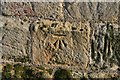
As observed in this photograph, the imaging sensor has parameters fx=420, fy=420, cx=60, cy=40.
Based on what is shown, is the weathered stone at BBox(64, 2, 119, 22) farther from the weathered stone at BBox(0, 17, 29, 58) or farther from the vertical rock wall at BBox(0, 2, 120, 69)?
the weathered stone at BBox(0, 17, 29, 58)

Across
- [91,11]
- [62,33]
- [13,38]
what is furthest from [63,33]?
[13,38]

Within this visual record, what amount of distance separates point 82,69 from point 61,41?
346 mm

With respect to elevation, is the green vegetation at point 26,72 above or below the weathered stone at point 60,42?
below

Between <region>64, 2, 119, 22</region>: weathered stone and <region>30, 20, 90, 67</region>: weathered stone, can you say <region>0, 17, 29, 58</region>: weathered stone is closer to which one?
<region>30, 20, 90, 67</region>: weathered stone

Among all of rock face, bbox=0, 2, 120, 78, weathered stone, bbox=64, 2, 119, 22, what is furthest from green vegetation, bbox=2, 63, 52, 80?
weathered stone, bbox=64, 2, 119, 22

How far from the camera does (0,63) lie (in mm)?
4043

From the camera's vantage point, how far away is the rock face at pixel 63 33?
386cm

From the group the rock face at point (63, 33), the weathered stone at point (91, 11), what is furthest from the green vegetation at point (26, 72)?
the weathered stone at point (91, 11)

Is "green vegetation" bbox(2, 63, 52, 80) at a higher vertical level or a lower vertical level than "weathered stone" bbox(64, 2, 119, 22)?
lower

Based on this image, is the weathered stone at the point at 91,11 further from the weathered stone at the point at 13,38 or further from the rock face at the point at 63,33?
the weathered stone at the point at 13,38

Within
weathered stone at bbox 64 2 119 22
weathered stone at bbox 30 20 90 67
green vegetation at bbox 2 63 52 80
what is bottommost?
green vegetation at bbox 2 63 52 80

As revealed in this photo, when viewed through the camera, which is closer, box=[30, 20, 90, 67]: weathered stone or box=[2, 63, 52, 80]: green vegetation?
box=[30, 20, 90, 67]: weathered stone

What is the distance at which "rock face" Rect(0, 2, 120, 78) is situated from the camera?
152 inches

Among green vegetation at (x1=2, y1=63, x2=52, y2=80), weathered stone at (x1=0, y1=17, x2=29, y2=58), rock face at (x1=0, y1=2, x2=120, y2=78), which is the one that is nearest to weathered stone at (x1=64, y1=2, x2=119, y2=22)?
rock face at (x1=0, y1=2, x2=120, y2=78)
